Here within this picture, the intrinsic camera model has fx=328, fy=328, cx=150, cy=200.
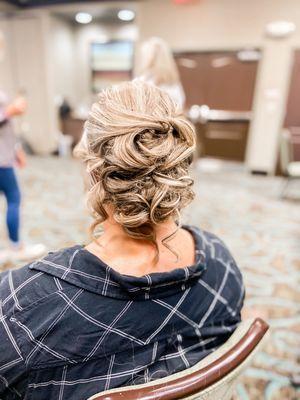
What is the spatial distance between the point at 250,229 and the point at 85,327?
263cm

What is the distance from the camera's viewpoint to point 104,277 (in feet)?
1.90

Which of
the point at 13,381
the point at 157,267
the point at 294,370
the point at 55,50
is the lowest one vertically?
Answer: the point at 294,370

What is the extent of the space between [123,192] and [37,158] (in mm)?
5585

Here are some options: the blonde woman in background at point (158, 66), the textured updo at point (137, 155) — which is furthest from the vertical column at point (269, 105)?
the textured updo at point (137, 155)

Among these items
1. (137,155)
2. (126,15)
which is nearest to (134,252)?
(137,155)

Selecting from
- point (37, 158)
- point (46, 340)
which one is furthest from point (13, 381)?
point (37, 158)

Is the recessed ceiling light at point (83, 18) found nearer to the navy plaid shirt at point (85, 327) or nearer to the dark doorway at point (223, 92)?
the dark doorway at point (223, 92)

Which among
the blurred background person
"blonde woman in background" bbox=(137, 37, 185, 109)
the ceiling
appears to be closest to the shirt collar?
the blurred background person

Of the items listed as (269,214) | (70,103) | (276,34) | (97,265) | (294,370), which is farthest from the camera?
(70,103)

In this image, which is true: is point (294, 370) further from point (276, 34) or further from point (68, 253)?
point (276, 34)

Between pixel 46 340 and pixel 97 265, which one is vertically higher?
pixel 97 265

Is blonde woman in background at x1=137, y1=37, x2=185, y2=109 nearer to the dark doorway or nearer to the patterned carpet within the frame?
the patterned carpet

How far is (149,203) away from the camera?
603 mm

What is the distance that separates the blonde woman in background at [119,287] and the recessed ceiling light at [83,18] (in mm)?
6082
